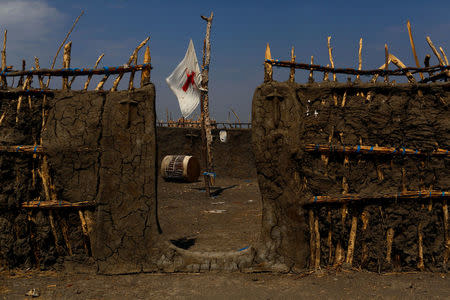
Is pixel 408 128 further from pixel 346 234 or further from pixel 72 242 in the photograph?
pixel 72 242

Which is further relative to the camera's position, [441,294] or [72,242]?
[72,242]

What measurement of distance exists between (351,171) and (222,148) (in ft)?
37.6

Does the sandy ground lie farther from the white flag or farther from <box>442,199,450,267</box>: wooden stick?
the white flag

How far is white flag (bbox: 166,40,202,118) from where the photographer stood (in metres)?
11.4

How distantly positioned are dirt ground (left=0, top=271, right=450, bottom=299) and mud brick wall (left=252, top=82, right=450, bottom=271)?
262 mm

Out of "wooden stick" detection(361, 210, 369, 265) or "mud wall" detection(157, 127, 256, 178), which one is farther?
"mud wall" detection(157, 127, 256, 178)

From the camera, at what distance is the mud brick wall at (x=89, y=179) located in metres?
4.43

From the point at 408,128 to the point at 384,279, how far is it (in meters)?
1.93

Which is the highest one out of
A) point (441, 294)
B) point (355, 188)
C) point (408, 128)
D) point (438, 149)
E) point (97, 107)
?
Answer: point (97, 107)

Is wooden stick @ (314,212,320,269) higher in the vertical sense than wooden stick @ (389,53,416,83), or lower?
lower

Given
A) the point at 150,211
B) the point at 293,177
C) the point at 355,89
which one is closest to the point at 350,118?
the point at 355,89

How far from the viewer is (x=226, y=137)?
1577 cm

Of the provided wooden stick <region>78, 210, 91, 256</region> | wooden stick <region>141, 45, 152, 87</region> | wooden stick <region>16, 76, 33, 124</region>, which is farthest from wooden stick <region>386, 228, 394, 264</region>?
wooden stick <region>16, 76, 33, 124</region>

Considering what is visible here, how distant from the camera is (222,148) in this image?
15789 millimetres
